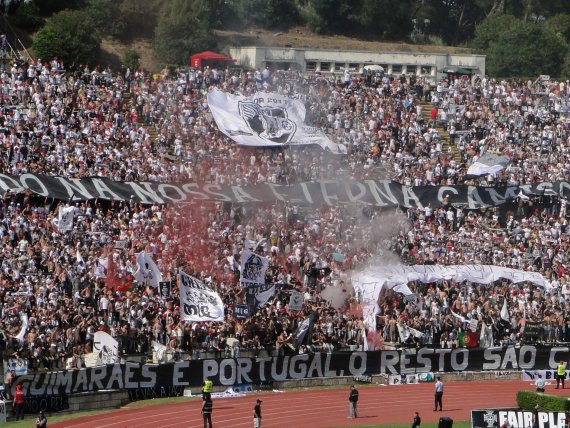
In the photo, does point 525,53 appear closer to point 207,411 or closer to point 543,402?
point 543,402

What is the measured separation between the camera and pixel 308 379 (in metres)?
42.7

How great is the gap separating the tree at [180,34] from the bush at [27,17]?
6.35 meters

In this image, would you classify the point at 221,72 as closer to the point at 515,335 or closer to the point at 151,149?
the point at 151,149

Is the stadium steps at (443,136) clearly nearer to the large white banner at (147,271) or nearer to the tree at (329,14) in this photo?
the tree at (329,14)

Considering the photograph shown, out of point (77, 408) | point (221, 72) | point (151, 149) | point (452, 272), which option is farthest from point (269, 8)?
point (77, 408)

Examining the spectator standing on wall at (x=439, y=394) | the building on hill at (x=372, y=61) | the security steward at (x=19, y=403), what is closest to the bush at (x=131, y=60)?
the building on hill at (x=372, y=61)

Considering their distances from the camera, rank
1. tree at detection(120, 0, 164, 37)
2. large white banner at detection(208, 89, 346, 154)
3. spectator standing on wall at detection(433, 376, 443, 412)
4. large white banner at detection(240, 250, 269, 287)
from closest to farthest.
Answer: spectator standing on wall at detection(433, 376, 443, 412), large white banner at detection(240, 250, 269, 287), large white banner at detection(208, 89, 346, 154), tree at detection(120, 0, 164, 37)

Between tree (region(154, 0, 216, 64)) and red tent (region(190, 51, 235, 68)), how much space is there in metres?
2.13

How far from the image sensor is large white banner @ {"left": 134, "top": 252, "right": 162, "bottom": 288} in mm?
41781

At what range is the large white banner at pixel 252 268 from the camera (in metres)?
42.1

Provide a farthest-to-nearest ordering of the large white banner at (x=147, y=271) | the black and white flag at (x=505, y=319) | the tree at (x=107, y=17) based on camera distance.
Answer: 1. the tree at (x=107, y=17)
2. the black and white flag at (x=505, y=319)
3. the large white banner at (x=147, y=271)

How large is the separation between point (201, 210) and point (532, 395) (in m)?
16.3

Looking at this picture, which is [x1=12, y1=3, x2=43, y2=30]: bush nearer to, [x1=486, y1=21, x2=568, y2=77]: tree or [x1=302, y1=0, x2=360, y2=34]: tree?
[x1=302, y1=0, x2=360, y2=34]: tree

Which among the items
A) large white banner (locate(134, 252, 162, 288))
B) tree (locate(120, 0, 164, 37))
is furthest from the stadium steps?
large white banner (locate(134, 252, 162, 288))
